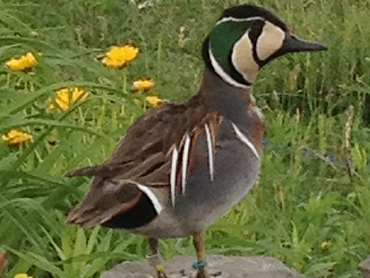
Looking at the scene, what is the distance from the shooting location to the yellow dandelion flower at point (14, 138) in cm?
435

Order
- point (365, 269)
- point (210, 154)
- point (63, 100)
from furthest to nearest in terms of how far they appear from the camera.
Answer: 1. point (63, 100)
2. point (365, 269)
3. point (210, 154)

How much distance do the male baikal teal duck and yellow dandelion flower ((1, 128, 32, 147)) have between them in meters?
1.23

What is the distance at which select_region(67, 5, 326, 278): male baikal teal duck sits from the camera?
304 cm

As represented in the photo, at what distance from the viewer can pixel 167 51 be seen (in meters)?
7.21

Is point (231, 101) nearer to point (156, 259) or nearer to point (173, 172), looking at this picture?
point (173, 172)

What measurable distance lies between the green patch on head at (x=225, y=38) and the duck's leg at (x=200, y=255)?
45 cm

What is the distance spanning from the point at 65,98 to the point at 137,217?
1822 millimetres

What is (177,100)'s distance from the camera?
643cm

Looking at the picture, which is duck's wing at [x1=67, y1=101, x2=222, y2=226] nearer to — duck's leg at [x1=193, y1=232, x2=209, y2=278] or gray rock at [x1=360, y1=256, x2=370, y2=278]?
duck's leg at [x1=193, y1=232, x2=209, y2=278]

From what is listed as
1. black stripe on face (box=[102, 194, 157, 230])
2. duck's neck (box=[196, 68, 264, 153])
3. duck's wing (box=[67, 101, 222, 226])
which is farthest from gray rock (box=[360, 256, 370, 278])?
black stripe on face (box=[102, 194, 157, 230])

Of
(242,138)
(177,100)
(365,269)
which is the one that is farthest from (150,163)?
(177,100)

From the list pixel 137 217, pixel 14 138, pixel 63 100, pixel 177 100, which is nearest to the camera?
pixel 137 217

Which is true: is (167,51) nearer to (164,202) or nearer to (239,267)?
(239,267)

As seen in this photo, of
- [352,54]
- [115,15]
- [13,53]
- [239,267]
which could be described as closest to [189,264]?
[239,267]
